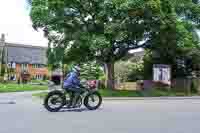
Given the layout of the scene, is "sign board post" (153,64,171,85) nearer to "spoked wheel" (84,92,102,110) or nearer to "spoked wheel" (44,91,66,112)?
"spoked wheel" (84,92,102,110)

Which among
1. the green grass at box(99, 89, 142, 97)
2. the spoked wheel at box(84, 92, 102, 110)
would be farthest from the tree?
the spoked wheel at box(84, 92, 102, 110)

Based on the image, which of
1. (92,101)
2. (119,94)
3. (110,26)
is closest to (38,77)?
(119,94)

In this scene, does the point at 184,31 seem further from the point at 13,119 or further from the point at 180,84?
the point at 13,119

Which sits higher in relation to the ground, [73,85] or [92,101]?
[73,85]

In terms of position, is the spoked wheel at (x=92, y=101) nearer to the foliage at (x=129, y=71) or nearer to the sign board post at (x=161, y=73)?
the sign board post at (x=161, y=73)

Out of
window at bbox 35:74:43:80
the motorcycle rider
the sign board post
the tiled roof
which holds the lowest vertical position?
the motorcycle rider

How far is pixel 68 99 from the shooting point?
1947 centimetres

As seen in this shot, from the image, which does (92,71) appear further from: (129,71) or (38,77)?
(38,77)

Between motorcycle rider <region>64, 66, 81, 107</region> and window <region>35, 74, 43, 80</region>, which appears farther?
window <region>35, 74, 43, 80</region>

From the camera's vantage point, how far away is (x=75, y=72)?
1958 cm

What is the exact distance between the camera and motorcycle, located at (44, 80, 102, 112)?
19.1m

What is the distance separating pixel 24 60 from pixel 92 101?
111 metres

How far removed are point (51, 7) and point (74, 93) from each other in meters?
19.6

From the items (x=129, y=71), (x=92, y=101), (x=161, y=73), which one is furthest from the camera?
(x=129, y=71)
